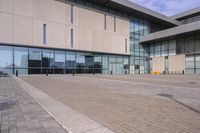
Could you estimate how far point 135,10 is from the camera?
41.0m

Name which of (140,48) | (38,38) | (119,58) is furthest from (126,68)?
(38,38)

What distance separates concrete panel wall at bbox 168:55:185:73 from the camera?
128 ft

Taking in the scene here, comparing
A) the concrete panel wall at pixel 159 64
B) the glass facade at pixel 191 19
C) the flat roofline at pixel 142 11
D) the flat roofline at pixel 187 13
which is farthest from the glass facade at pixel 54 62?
the glass facade at pixel 191 19

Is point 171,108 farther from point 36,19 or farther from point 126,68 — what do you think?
point 126,68

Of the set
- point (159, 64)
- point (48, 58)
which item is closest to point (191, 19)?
point (159, 64)

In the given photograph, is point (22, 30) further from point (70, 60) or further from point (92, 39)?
point (92, 39)

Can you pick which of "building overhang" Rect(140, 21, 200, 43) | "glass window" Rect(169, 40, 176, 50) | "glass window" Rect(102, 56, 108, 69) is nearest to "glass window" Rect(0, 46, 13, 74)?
"glass window" Rect(102, 56, 108, 69)

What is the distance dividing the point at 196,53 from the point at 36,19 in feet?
109

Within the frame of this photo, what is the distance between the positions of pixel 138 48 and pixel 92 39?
14.8 meters

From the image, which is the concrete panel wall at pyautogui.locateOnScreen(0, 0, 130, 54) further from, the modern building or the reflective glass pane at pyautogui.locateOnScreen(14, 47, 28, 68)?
the reflective glass pane at pyautogui.locateOnScreen(14, 47, 28, 68)

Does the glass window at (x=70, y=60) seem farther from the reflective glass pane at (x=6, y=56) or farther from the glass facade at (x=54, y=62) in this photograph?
the reflective glass pane at (x=6, y=56)

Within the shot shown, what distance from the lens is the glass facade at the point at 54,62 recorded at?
27.4 m

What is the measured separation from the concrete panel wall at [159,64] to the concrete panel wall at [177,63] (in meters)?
2.14

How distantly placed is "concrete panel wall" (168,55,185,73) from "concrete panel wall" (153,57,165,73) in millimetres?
2136
